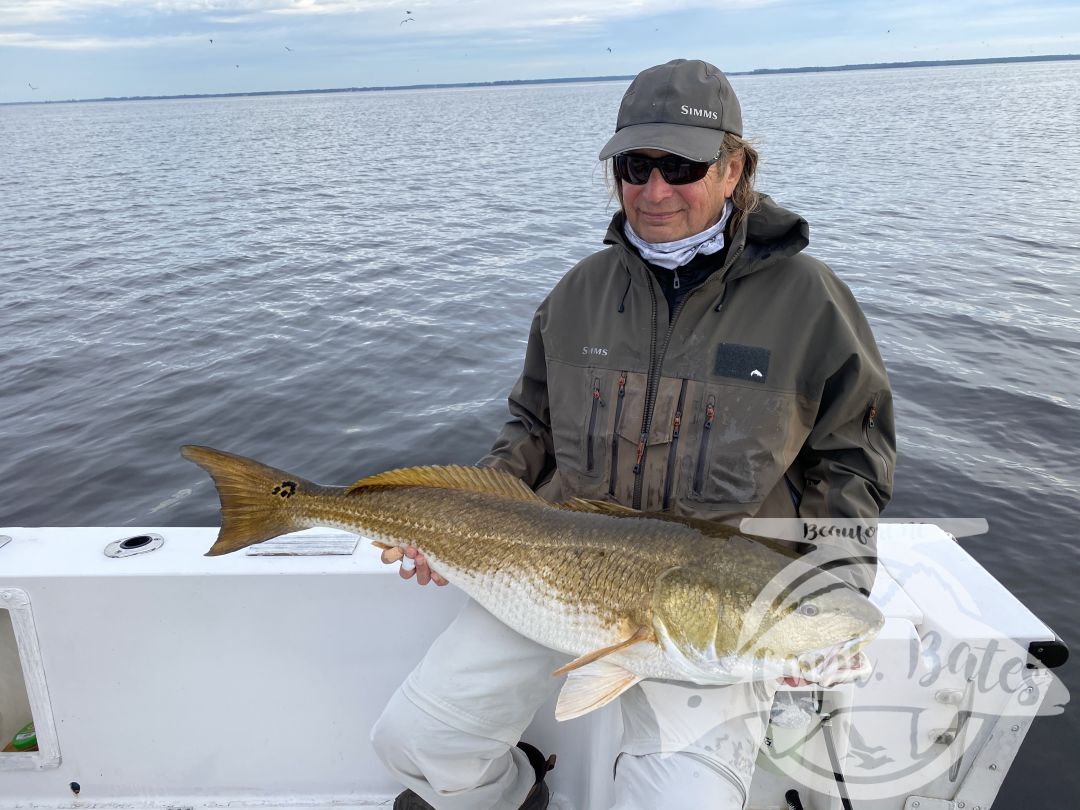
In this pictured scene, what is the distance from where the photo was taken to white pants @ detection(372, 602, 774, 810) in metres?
2.60

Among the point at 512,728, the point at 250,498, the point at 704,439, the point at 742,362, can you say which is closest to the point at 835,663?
the point at 704,439

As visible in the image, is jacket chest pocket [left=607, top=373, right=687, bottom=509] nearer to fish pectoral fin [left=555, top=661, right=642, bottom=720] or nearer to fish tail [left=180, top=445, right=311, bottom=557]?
fish pectoral fin [left=555, top=661, right=642, bottom=720]

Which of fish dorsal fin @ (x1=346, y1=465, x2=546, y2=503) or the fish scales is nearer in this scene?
the fish scales

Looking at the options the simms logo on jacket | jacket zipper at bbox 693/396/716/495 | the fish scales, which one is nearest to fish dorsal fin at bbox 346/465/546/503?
the fish scales

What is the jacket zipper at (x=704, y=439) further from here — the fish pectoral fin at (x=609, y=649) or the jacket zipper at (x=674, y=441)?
the fish pectoral fin at (x=609, y=649)

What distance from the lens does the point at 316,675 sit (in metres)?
3.42

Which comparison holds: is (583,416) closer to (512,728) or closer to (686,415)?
(686,415)

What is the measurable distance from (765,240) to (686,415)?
79 centimetres

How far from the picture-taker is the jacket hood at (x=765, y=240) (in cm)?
303

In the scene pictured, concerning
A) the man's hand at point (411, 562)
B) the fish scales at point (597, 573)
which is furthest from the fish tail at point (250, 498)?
the man's hand at point (411, 562)

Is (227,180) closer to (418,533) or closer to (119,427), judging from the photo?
(119,427)

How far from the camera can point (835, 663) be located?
2447mm

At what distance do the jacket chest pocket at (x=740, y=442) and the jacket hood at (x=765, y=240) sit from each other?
0.51 m

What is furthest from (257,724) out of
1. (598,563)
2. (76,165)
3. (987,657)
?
(76,165)
